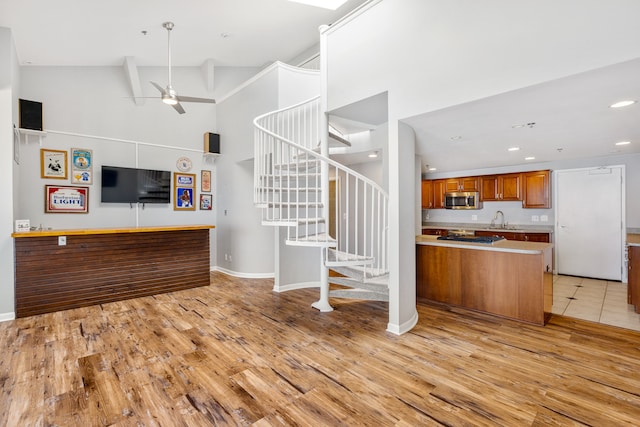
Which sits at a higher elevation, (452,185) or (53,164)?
(53,164)

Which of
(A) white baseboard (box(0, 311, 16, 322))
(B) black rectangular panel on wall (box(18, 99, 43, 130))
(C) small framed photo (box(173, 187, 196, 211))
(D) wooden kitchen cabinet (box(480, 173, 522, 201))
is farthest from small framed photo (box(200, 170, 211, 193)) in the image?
(D) wooden kitchen cabinet (box(480, 173, 522, 201))

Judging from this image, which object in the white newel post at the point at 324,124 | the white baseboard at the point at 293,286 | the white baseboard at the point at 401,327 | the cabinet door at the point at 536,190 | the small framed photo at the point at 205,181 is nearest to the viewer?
the white baseboard at the point at 401,327

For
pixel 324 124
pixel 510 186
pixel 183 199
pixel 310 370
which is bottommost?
pixel 310 370

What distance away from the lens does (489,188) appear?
622cm

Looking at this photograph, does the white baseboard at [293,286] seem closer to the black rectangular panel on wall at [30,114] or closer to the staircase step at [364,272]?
the staircase step at [364,272]

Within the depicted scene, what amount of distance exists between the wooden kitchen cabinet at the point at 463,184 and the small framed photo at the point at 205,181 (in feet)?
17.6

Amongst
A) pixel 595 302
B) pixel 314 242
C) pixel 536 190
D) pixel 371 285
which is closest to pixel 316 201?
pixel 314 242

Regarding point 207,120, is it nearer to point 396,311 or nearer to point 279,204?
point 279,204

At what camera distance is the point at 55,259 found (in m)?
3.81

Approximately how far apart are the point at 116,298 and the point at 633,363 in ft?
19.2

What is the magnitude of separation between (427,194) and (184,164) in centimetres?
556

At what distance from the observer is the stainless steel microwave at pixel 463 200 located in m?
6.41

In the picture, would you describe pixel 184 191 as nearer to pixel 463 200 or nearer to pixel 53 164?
pixel 53 164

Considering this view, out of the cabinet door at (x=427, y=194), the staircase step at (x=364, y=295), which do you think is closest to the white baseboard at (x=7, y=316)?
the staircase step at (x=364, y=295)
